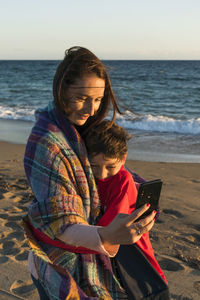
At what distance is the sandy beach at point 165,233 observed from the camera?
347 cm

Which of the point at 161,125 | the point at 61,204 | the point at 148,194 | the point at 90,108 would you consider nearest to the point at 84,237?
the point at 61,204

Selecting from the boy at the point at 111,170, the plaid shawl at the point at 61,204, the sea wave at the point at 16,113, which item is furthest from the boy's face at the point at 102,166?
the sea wave at the point at 16,113

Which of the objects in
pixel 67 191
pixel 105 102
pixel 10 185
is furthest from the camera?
pixel 10 185

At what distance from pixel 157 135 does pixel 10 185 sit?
21.8ft

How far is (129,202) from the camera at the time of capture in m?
1.98

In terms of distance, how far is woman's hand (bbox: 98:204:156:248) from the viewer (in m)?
1.56

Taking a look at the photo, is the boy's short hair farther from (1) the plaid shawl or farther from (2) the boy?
(1) the plaid shawl

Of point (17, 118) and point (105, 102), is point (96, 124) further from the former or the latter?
point (17, 118)

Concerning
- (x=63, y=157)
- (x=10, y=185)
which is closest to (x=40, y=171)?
(x=63, y=157)

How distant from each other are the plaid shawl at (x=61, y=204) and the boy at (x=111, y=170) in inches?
4.7

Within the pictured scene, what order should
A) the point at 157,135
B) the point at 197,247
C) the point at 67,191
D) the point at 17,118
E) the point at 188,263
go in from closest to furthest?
the point at 67,191 < the point at 188,263 < the point at 197,247 < the point at 157,135 < the point at 17,118

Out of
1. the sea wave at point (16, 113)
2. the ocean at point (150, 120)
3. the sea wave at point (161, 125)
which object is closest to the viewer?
the ocean at point (150, 120)

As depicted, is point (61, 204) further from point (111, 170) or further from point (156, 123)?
point (156, 123)

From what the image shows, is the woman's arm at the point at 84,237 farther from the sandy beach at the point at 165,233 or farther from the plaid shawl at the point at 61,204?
the sandy beach at the point at 165,233
